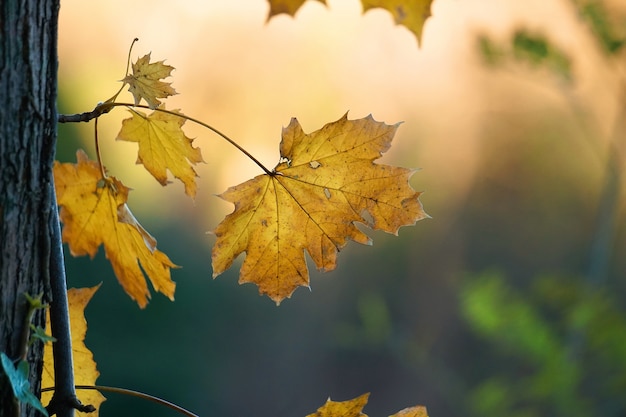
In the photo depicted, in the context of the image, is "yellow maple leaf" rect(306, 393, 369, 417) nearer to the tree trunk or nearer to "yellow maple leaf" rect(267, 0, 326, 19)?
the tree trunk

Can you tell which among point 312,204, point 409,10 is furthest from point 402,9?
point 312,204

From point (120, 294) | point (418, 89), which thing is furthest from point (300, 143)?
point (418, 89)

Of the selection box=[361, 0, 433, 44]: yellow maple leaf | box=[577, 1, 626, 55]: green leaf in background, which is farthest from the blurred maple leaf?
box=[577, 1, 626, 55]: green leaf in background

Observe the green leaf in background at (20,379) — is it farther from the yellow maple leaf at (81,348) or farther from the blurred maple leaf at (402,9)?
the blurred maple leaf at (402,9)

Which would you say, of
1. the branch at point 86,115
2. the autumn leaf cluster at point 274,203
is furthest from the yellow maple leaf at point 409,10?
the branch at point 86,115

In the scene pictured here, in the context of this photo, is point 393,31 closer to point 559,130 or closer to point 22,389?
point 559,130

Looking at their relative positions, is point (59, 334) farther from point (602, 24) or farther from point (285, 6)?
point (602, 24)
